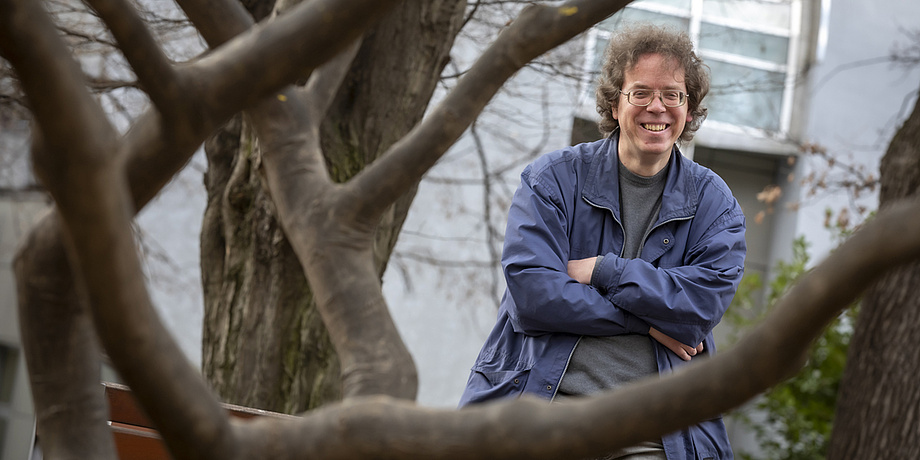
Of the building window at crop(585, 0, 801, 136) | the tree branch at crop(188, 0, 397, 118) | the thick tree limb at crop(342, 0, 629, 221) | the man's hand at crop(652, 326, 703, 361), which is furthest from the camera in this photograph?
the building window at crop(585, 0, 801, 136)

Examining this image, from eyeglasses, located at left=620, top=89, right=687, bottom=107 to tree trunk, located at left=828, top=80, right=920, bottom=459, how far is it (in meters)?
2.62

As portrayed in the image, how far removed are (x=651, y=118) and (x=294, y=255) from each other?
2220 millimetres

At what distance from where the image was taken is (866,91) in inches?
450

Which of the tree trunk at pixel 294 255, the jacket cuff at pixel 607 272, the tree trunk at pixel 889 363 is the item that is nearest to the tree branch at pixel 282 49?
the jacket cuff at pixel 607 272

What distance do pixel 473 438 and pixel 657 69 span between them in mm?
2032

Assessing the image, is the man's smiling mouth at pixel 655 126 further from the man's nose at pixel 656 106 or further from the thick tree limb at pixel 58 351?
the thick tree limb at pixel 58 351

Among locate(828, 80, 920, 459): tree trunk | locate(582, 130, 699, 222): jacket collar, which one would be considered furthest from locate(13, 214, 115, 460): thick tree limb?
locate(828, 80, 920, 459): tree trunk

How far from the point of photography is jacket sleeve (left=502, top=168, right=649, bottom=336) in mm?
2555

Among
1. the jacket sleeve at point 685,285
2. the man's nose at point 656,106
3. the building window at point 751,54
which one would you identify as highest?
the building window at point 751,54

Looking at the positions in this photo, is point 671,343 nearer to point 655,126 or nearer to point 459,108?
point 655,126

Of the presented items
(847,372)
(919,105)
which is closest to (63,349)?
(847,372)

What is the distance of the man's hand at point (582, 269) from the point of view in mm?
2674

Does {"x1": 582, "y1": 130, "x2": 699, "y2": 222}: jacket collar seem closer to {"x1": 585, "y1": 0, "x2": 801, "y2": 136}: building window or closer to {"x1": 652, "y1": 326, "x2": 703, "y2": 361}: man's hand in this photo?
{"x1": 652, "y1": 326, "x2": 703, "y2": 361}: man's hand

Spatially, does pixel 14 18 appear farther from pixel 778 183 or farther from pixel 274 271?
pixel 778 183
